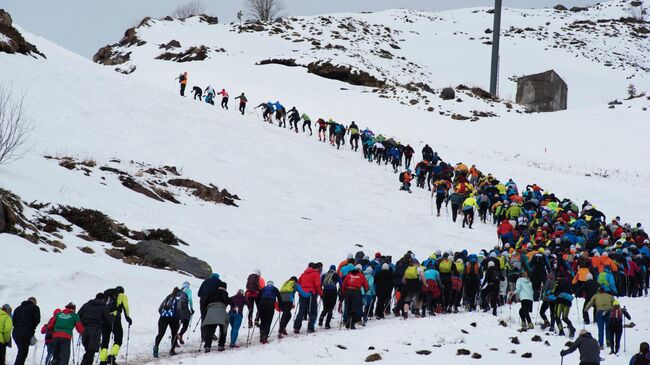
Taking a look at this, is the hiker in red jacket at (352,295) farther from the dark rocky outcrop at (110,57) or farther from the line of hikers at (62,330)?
the dark rocky outcrop at (110,57)

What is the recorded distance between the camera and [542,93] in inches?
2213

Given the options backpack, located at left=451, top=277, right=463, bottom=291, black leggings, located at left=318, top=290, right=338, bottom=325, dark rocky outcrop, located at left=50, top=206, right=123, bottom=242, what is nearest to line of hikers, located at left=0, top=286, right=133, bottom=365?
black leggings, located at left=318, top=290, right=338, bottom=325

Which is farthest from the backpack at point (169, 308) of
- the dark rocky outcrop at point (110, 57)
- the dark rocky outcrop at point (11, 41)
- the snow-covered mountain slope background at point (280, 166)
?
the dark rocky outcrop at point (110, 57)

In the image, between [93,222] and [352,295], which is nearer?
[352,295]

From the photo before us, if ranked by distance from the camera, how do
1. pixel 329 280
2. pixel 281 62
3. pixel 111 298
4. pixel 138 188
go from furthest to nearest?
pixel 281 62
pixel 138 188
pixel 329 280
pixel 111 298

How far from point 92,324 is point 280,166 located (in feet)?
66.5

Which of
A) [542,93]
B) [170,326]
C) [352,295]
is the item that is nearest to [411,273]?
[352,295]

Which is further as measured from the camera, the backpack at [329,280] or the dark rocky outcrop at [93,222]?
the dark rocky outcrop at [93,222]

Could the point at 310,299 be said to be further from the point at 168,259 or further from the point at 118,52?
the point at 118,52

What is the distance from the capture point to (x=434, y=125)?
45.7 metres

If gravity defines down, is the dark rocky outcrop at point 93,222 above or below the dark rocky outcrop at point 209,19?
below

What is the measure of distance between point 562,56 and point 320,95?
43.7m

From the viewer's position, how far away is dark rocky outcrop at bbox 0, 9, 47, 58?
3588 centimetres

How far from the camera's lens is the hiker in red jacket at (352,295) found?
564 inches
